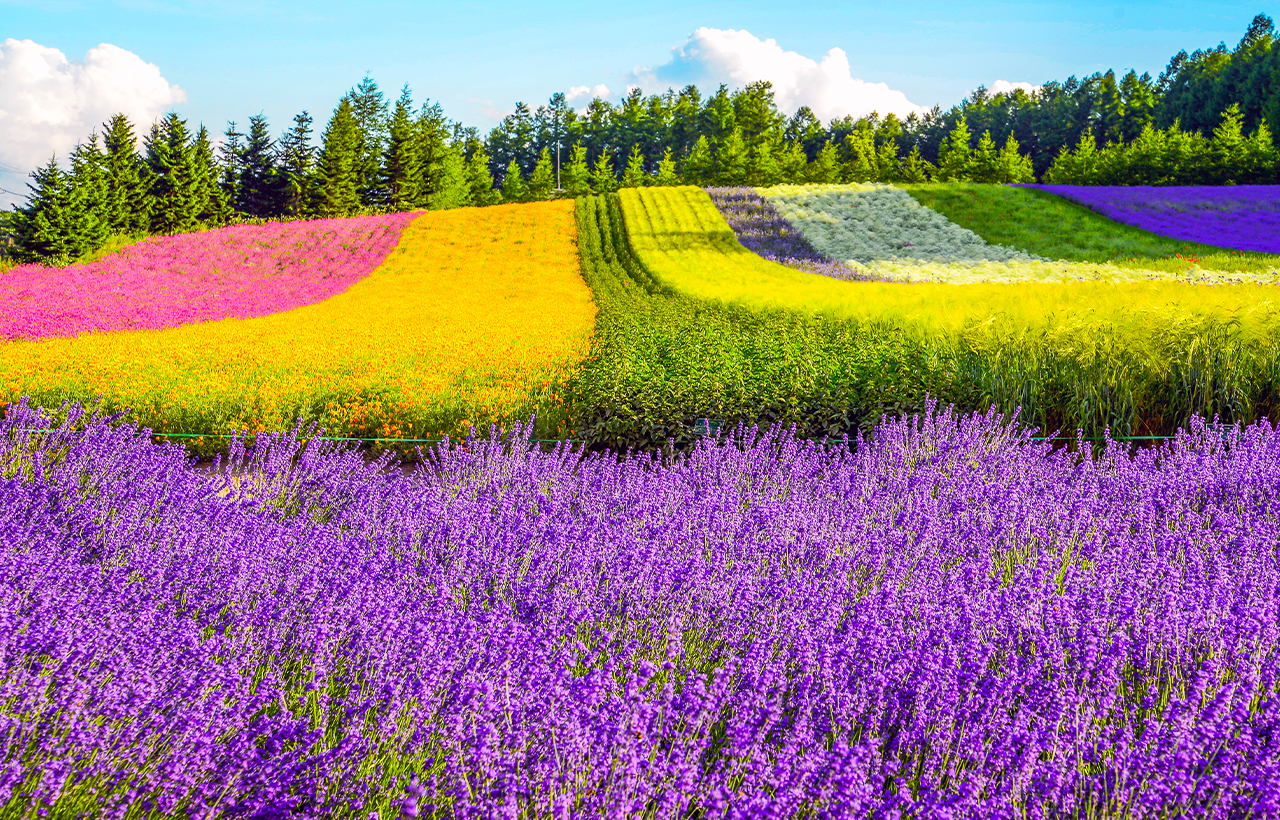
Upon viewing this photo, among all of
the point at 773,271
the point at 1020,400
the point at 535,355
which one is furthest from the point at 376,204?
the point at 1020,400

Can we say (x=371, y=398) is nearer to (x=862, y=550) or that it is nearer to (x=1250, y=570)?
(x=862, y=550)

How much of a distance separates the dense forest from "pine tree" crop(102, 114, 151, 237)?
7cm

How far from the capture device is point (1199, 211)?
2650 cm

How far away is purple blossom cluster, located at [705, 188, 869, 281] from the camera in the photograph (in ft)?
73.3

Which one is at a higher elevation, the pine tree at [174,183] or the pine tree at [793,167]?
the pine tree at [793,167]

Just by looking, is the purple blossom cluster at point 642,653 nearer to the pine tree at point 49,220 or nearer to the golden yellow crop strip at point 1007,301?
the golden yellow crop strip at point 1007,301

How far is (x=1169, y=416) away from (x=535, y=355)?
21.1 ft

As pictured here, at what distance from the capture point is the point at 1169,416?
21.6ft

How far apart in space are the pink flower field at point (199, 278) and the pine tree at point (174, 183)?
426 cm

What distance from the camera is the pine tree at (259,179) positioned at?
38.5m

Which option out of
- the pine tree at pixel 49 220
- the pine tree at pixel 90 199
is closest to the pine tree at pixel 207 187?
the pine tree at pixel 90 199

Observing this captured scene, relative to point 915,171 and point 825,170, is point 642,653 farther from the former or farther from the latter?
point 915,171

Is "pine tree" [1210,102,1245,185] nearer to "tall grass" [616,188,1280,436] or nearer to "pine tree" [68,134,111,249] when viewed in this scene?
"tall grass" [616,188,1280,436]

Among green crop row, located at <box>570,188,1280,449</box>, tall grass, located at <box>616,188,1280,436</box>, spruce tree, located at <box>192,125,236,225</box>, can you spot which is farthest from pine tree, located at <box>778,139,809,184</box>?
tall grass, located at <box>616,188,1280,436</box>
